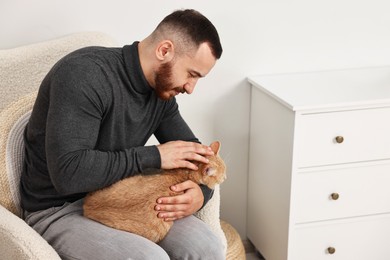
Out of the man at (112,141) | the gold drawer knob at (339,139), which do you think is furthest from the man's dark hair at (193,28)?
the gold drawer knob at (339,139)

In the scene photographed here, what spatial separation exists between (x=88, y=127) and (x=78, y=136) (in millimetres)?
35

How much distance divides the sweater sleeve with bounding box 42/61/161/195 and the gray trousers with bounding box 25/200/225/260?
109 mm

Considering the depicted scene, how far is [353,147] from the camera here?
2.16 m

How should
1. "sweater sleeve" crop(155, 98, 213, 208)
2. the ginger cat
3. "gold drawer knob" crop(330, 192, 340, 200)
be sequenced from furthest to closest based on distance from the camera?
"gold drawer knob" crop(330, 192, 340, 200), "sweater sleeve" crop(155, 98, 213, 208), the ginger cat

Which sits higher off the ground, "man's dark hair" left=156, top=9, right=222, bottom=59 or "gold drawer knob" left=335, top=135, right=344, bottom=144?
"man's dark hair" left=156, top=9, right=222, bottom=59

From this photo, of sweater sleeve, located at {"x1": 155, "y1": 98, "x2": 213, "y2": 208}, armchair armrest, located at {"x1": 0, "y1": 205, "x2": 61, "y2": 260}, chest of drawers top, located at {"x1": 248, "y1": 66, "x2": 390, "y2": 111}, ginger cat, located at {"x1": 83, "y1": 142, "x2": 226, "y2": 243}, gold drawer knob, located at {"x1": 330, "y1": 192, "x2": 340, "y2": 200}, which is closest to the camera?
armchair armrest, located at {"x1": 0, "y1": 205, "x2": 61, "y2": 260}

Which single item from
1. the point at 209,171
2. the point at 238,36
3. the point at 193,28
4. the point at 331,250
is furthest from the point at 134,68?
the point at 331,250

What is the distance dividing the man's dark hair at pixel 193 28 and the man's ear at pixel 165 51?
4 centimetres

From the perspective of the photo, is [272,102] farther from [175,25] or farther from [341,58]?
[175,25]

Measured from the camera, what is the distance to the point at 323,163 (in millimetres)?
2148

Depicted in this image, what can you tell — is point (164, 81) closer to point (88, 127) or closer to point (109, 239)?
point (88, 127)

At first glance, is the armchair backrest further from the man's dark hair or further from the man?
the man's dark hair

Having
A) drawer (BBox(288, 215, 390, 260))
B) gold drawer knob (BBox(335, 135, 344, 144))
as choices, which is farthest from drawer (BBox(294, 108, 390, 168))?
drawer (BBox(288, 215, 390, 260))

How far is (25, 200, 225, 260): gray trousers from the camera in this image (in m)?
1.51
